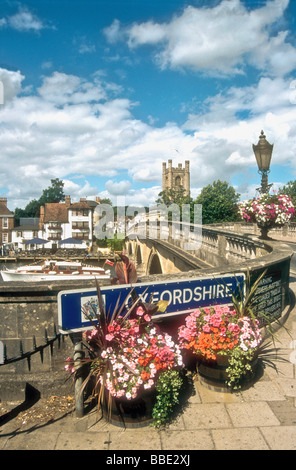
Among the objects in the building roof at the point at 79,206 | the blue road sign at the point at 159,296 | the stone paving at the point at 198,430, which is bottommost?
the stone paving at the point at 198,430

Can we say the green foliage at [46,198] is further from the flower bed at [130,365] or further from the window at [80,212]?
the flower bed at [130,365]

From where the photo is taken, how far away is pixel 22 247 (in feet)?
272

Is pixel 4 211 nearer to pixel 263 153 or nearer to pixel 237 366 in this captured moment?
pixel 263 153

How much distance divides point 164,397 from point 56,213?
77.8m

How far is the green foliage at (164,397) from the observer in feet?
11.0

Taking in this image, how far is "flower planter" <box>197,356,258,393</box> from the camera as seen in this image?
13.0 ft

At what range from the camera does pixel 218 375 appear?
399 cm

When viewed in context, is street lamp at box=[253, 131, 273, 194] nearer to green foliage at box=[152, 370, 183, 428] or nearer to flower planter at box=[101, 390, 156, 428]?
green foliage at box=[152, 370, 183, 428]

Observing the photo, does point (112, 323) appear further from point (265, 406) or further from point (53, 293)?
point (265, 406)

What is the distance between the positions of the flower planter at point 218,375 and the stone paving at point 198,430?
0.27 ft

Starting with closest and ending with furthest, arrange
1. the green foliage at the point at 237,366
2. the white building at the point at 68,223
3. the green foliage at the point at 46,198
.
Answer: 1. the green foliage at the point at 237,366
2. the white building at the point at 68,223
3. the green foliage at the point at 46,198

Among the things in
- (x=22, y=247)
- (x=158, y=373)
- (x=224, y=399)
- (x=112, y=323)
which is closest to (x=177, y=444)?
(x=158, y=373)

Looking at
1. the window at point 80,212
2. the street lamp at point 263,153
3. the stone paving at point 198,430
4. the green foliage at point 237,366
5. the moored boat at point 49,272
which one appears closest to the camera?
the stone paving at point 198,430

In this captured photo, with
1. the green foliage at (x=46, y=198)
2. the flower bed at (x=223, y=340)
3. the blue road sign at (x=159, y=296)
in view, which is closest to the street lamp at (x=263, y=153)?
the blue road sign at (x=159, y=296)
